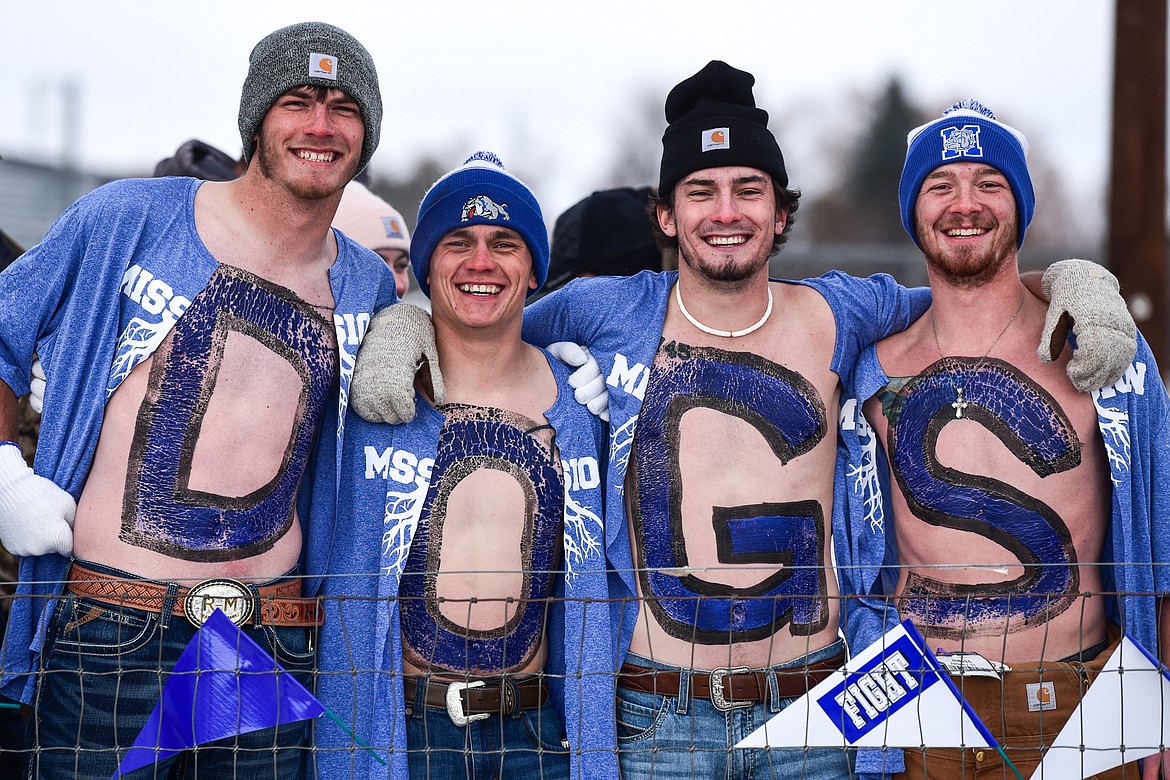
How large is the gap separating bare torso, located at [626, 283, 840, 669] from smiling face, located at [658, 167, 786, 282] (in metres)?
0.22

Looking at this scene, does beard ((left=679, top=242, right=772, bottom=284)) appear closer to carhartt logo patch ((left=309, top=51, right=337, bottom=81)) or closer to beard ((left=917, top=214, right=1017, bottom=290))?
beard ((left=917, top=214, right=1017, bottom=290))

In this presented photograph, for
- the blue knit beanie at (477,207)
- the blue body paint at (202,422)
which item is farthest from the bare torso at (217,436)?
the blue knit beanie at (477,207)

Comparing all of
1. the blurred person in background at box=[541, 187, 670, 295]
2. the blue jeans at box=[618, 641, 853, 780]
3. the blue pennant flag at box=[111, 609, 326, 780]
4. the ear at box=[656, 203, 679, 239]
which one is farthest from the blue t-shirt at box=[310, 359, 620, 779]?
the blurred person in background at box=[541, 187, 670, 295]

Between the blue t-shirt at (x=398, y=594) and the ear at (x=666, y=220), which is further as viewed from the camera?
the ear at (x=666, y=220)

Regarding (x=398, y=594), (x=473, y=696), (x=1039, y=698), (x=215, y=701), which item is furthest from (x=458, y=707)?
(x=1039, y=698)

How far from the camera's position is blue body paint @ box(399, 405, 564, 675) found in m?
3.34

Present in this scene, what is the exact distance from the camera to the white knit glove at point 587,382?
3.62 metres

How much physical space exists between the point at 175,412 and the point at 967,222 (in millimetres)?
2401

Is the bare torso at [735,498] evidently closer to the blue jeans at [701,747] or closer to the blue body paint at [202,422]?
the blue jeans at [701,747]

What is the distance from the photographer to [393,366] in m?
3.37

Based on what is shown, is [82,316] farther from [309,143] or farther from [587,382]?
[587,382]

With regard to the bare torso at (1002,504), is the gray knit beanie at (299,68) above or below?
above

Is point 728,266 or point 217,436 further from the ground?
point 728,266

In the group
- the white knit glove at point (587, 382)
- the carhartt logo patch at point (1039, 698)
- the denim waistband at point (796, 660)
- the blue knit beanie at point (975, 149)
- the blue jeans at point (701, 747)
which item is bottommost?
the blue jeans at point (701, 747)
